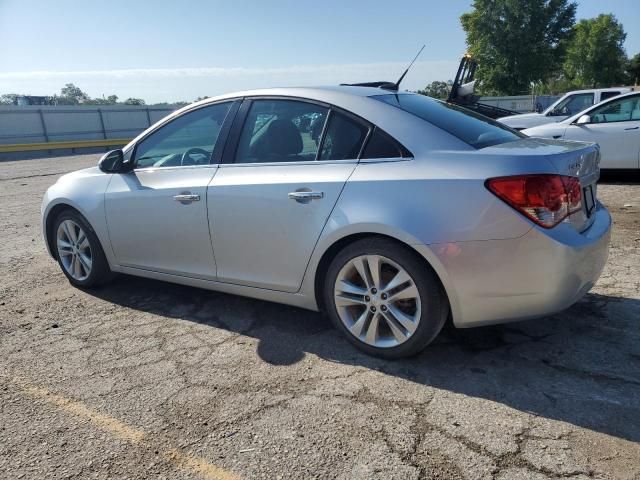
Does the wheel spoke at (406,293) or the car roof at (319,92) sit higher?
the car roof at (319,92)

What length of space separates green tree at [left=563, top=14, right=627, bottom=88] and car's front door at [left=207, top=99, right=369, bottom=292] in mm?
85575

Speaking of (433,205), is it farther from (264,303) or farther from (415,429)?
(264,303)

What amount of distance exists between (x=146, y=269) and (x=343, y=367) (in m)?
1.96

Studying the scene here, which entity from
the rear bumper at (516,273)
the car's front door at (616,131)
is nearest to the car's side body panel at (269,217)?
the rear bumper at (516,273)

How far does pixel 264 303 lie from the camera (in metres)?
4.14

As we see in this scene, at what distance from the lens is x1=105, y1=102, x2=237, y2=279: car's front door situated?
3736 mm

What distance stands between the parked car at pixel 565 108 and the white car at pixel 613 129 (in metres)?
2.33

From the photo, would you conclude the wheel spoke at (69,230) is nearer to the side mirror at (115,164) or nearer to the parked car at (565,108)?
the side mirror at (115,164)

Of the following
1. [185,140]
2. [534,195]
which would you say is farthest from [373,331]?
[185,140]

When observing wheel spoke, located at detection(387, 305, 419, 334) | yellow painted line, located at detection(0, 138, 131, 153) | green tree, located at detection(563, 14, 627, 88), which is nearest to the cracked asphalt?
wheel spoke, located at detection(387, 305, 419, 334)

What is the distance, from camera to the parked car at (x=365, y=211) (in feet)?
8.86

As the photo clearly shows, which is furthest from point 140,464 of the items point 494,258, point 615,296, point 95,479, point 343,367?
point 615,296

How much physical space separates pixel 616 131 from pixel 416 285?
7.46 metres

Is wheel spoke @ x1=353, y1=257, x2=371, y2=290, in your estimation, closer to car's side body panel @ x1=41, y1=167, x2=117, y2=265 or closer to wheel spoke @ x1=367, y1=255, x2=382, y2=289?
wheel spoke @ x1=367, y1=255, x2=382, y2=289
